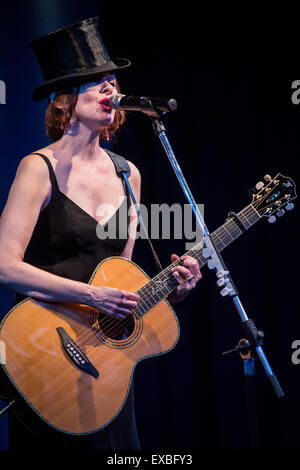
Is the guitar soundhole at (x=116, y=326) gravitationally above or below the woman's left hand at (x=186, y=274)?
below

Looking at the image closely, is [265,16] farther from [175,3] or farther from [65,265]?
[65,265]

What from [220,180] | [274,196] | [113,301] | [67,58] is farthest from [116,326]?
[220,180]

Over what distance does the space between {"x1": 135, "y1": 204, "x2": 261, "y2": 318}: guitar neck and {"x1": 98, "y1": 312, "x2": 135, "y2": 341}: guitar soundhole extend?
0.19ft

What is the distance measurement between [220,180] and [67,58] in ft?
4.77

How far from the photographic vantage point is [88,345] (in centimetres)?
215

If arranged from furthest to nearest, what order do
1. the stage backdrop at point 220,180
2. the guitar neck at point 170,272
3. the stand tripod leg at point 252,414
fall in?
the stage backdrop at point 220,180
the guitar neck at point 170,272
the stand tripod leg at point 252,414

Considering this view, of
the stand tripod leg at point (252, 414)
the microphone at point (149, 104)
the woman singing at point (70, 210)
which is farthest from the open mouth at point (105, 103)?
the stand tripod leg at point (252, 414)

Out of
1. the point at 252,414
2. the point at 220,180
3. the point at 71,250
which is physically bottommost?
the point at 252,414

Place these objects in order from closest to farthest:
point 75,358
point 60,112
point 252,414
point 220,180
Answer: point 252,414
point 75,358
point 60,112
point 220,180

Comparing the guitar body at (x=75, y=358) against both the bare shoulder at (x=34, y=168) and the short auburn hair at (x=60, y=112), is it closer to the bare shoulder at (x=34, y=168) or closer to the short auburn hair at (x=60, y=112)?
the bare shoulder at (x=34, y=168)

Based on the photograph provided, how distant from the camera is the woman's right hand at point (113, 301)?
2164 millimetres

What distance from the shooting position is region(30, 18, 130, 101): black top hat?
7.54ft

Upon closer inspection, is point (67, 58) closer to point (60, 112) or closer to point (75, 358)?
point (60, 112)

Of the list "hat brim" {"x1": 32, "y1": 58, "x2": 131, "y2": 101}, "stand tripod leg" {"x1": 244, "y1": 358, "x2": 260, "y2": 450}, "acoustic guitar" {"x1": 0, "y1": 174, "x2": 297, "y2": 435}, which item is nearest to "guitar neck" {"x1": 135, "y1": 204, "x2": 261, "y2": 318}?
"acoustic guitar" {"x1": 0, "y1": 174, "x2": 297, "y2": 435}
